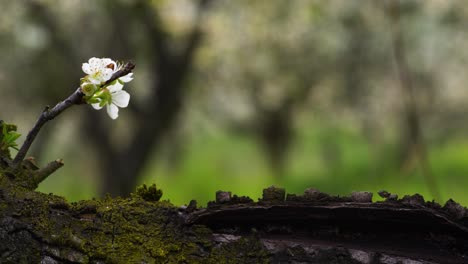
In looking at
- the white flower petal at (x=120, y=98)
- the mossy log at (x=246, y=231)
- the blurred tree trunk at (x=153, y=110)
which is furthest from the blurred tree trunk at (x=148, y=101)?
the mossy log at (x=246, y=231)

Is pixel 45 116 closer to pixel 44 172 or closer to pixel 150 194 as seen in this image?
pixel 44 172

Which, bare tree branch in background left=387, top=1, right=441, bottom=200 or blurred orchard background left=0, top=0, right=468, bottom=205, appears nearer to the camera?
bare tree branch in background left=387, top=1, right=441, bottom=200

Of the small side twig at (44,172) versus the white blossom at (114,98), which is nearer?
the small side twig at (44,172)

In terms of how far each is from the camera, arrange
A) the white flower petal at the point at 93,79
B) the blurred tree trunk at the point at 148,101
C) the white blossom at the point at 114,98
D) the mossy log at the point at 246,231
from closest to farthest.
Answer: the mossy log at the point at 246,231 < the white flower petal at the point at 93,79 < the white blossom at the point at 114,98 < the blurred tree trunk at the point at 148,101

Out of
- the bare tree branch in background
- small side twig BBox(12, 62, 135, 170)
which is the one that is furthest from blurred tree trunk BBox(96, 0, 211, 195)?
small side twig BBox(12, 62, 135, 170)

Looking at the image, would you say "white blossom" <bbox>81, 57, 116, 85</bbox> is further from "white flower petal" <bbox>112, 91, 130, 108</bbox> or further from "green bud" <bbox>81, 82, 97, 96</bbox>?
"white flower petal" <bbox>112, 91, 130, 108</bbox>

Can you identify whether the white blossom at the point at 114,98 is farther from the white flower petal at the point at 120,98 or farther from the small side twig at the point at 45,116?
the small side twig at the point at 45,116

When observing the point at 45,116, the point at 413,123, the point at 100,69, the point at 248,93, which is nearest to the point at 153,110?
the point at 413,123
